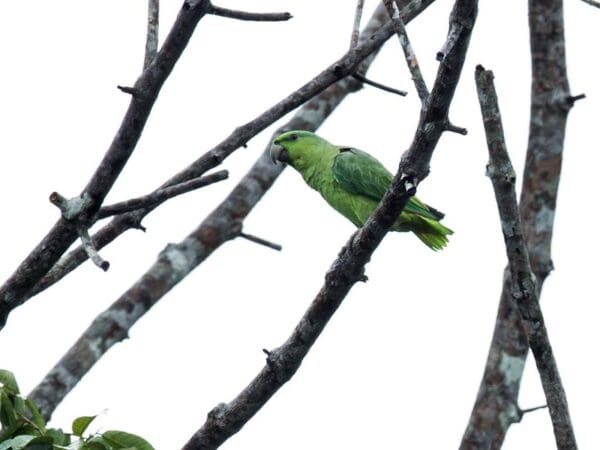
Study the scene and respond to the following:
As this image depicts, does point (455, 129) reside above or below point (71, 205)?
above

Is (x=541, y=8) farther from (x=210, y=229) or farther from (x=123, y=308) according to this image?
(x=123, y=308)

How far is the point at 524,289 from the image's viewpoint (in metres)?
4.26

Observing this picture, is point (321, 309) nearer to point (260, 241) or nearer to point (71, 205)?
point (71, 205)

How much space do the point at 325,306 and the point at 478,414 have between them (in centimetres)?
170

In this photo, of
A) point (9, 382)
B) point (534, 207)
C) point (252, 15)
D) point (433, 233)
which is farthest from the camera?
point (433, 233)

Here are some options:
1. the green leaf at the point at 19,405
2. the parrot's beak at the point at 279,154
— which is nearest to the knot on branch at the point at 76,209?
the green leaf at the point at 19,405

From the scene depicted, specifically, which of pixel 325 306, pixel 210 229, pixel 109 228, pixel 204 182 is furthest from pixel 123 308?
pixel 204 182

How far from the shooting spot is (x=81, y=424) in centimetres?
390

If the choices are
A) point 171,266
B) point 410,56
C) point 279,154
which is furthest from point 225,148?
point 279,154

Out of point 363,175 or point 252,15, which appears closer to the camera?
point 252,15

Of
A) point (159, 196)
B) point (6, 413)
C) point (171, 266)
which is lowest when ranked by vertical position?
point (6, 413)

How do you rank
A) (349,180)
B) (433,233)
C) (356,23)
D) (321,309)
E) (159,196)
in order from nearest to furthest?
(159,196) < (321,309) < (356,23) < (433,233) < (349,180)

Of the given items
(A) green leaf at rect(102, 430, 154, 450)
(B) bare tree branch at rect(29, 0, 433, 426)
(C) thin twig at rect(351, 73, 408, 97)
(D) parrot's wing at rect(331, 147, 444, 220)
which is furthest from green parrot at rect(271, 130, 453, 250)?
(A) green leaf at rect(102, 430, 154, 450)

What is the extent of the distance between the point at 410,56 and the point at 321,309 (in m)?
1.13
